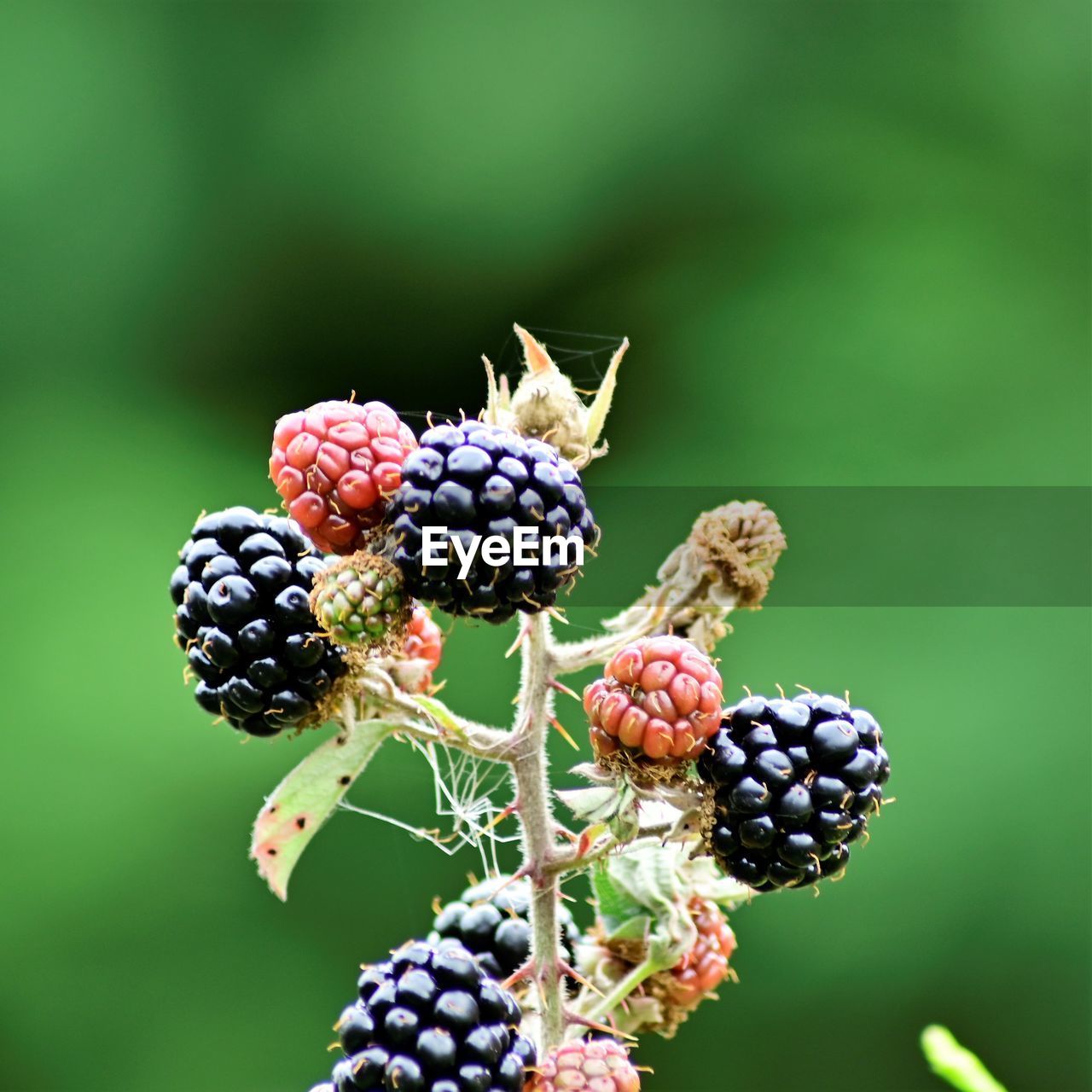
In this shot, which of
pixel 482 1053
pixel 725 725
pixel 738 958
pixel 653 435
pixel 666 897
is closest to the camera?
pixel 482 1053

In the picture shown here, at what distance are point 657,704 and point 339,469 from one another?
1.44ft

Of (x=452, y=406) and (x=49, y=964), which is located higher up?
(x=452, y=406)

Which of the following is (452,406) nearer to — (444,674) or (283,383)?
(283,383)

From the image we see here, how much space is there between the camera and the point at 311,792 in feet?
5.32

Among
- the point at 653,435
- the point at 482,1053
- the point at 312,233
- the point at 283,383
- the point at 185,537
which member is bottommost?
the point at 482,1053

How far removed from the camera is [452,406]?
4152 mm

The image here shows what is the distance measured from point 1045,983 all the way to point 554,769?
115 inches

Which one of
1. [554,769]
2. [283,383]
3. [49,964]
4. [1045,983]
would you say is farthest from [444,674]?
[554,769]

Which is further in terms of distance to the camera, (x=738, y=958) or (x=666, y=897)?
(x=738, y=958)

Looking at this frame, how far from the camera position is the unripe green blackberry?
1359 mm

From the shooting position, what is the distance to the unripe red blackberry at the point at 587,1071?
135cm

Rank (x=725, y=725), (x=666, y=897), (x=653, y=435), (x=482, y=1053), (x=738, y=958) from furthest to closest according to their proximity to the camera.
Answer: (x=653, y=435), (x=738, y=958), (x=666, y=897), (x=725, y=725), (x=482, y=1053)

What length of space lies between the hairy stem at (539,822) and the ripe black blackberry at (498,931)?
5.9 inches

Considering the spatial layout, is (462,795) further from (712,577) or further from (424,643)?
(712,577)
